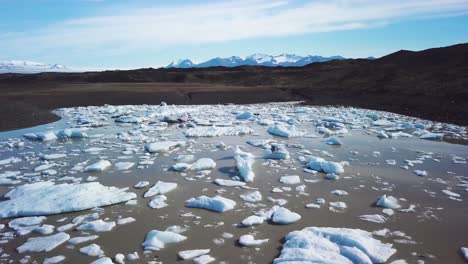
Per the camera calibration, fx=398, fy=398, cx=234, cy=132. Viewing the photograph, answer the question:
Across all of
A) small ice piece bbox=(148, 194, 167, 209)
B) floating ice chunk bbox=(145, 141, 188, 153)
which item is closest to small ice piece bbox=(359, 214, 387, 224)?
small ice piece bbox=(148, 194, 167, 209)

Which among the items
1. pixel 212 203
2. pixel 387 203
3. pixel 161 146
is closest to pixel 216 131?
pixel 161 146

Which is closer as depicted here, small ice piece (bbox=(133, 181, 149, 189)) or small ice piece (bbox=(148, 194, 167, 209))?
small ice piece (bbox=(148, 194, 167, 209))

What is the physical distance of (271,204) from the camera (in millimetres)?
4785

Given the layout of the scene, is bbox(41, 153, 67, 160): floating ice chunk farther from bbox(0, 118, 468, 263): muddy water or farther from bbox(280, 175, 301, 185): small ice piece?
bbox(280, 175, 301, 185): small ice piece

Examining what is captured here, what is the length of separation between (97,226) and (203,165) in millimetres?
2537

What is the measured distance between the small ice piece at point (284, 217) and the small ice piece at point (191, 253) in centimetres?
97

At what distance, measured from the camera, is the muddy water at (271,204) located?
363cm

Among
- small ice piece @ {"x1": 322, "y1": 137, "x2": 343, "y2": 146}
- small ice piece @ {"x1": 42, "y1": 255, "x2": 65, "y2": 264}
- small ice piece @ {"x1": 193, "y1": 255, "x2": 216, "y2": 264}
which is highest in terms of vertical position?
small ice piece @ {"x1": 322, "y1": 137, "x2": 343, "y2": 146}

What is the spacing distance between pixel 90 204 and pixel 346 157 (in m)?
4.60

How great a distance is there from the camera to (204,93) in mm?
20766

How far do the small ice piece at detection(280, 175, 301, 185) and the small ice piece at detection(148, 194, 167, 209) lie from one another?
1.75 m

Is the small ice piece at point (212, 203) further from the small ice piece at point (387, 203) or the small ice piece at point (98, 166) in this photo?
the small ice piece at point (98, 166)

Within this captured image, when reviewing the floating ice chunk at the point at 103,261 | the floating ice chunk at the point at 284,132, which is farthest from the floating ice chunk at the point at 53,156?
the floating ice chunk at the point at 284,132

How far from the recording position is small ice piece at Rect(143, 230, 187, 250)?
12.0ft
